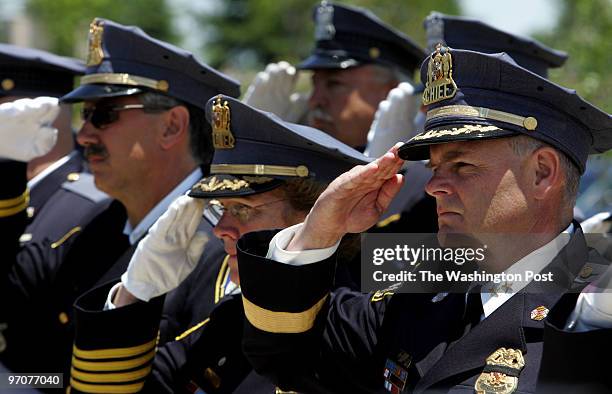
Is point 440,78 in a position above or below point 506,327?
above

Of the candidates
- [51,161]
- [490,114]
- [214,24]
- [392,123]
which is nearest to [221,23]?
[214,24]

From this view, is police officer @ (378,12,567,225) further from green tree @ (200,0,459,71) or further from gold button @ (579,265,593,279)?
green tree @ (200,0,459,71)

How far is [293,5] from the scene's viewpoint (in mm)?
48531

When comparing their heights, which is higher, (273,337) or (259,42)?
(259,42)

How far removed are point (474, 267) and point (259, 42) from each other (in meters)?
45.8

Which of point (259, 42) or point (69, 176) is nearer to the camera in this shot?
point (69, 176)

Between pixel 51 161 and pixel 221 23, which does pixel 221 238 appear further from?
pixel 221 23

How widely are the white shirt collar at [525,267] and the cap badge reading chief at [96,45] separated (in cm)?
248

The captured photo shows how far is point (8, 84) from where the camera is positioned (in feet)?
18.3

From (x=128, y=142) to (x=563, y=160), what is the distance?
2.33 meters

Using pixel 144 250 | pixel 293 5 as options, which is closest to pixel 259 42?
pixel 293 5

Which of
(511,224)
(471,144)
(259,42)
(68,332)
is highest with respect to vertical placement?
(259,42)

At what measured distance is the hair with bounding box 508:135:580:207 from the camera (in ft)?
8.96

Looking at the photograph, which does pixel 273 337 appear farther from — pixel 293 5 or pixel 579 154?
pixel 293 5
